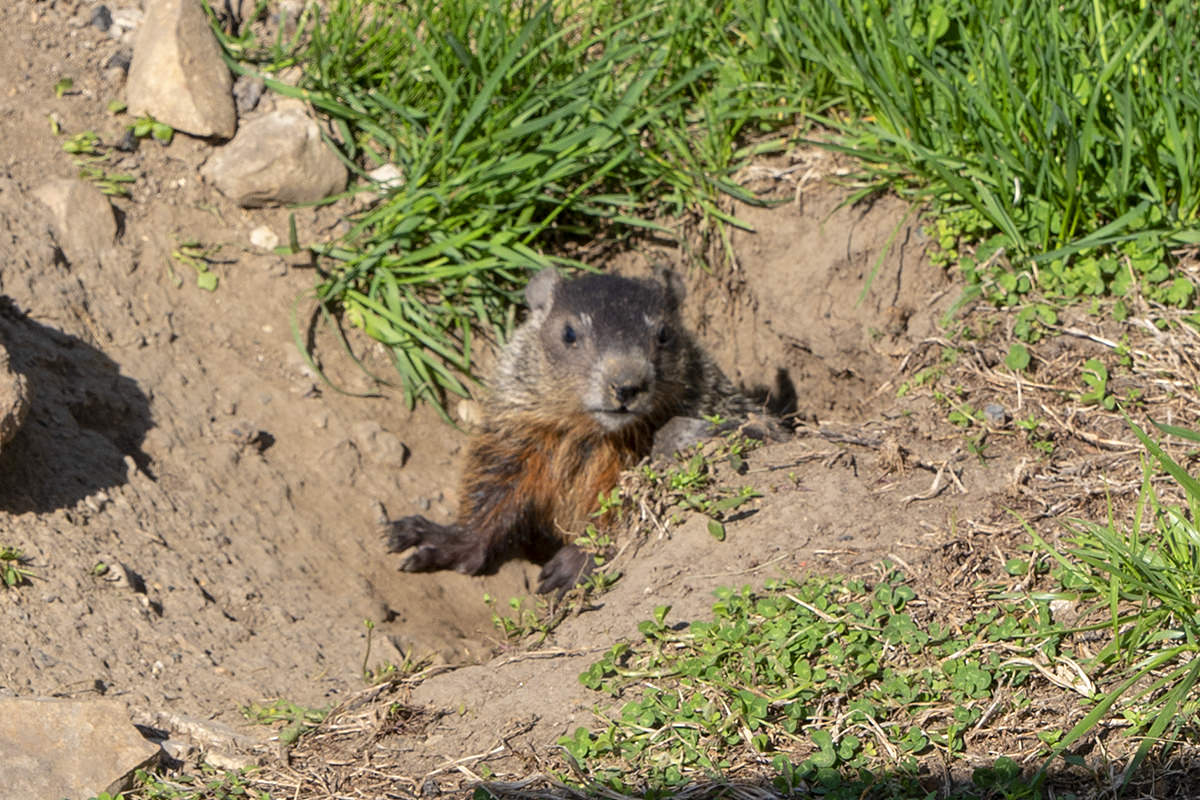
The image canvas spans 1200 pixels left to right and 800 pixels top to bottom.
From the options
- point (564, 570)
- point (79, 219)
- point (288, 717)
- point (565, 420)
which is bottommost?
point (564, 570)

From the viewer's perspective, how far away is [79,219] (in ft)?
17.4

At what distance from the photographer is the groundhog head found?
4777mm

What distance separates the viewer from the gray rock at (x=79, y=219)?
522 cm

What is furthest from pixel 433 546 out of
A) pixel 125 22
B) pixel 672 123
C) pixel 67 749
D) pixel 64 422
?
pixel 125 22

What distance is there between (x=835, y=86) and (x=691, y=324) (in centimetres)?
150

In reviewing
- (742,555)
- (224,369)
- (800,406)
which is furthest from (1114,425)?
(224,369)

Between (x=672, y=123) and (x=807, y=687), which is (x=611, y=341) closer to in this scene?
(x=672, y=123)

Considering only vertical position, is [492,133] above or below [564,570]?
above

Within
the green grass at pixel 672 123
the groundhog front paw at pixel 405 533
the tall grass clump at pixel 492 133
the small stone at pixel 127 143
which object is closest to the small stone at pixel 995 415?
the green grass at pixel 672 123

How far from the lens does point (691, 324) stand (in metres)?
6.40

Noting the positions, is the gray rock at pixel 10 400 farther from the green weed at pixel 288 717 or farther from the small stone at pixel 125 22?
the small stone at pixel 125 22

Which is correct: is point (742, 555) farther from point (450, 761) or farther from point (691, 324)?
point (691, 324)

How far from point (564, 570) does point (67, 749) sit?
2.32m

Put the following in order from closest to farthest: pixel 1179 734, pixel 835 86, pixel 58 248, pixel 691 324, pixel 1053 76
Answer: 1. pixel 1179 734
2. pixel 1053 76
3. pixel 58 248
4. pixel 835 86
5. pixel 691 324
